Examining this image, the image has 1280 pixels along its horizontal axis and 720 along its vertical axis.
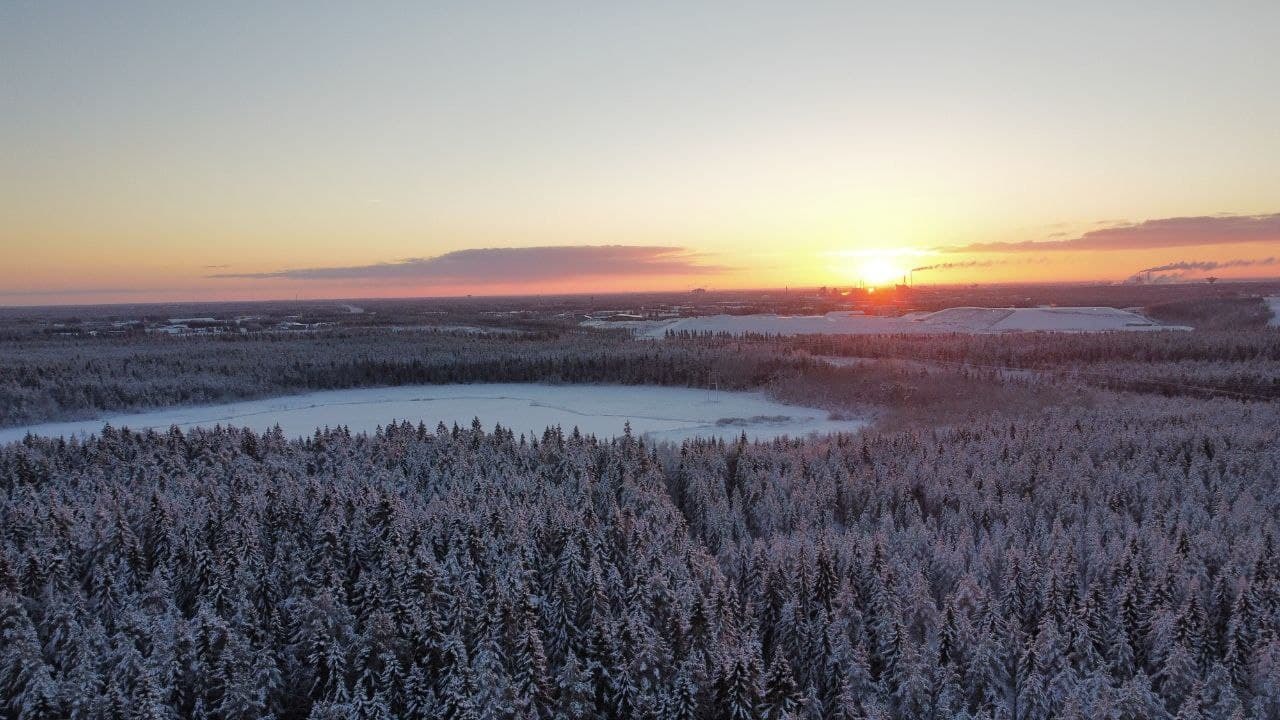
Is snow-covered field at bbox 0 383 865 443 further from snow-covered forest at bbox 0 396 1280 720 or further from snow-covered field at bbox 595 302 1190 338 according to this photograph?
snow-covered field at bbox 595 302 1190 338

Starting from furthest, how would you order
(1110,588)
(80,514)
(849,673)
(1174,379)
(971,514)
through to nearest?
(1174,379)
(971,514)
(80,514)
(1110,588)
(849,673)

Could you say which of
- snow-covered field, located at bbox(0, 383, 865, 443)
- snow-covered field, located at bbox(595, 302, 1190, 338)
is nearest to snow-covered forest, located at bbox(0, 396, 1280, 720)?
snow-covered field, located at bbox(0, 383, 865, 443)

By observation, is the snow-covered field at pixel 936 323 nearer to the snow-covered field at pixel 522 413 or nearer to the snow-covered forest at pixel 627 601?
the snow-covered field at pixel 522 413

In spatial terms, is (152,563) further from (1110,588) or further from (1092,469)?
(1092,469)

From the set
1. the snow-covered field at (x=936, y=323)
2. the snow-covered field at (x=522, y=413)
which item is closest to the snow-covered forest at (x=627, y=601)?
the snow-covered field at (x=522, y=413)

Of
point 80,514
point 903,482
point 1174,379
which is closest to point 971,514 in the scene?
point 903,482

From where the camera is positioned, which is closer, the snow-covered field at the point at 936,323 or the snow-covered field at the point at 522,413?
the snow-covered field at the point at 522,413
